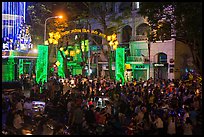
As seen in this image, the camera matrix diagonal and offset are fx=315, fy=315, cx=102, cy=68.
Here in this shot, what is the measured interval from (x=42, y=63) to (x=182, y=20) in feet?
43.0

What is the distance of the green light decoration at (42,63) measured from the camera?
84.0ft

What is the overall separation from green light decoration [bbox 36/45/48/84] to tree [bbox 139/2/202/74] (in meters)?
9.85

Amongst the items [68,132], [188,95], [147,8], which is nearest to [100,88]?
[188,95]

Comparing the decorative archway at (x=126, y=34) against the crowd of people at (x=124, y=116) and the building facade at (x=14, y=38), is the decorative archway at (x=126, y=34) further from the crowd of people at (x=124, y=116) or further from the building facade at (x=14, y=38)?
the crowd of people at (x=124, y=116)

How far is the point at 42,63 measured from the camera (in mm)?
25766

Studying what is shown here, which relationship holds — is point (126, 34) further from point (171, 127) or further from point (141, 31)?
point (171, 127)

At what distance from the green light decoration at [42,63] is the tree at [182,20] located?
32.3ft

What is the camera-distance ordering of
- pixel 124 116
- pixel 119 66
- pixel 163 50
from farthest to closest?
pixel 163 50
pixel 119 66
pixel 124 116

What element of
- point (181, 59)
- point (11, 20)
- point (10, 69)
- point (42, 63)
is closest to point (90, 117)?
point (42, 63)

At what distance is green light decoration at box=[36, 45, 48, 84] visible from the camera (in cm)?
2559

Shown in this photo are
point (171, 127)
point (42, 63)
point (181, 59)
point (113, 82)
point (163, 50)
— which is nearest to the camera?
point (171, 127)

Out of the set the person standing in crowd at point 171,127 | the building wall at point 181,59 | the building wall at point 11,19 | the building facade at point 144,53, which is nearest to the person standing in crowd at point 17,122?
the person standing in crowd at point 171,127

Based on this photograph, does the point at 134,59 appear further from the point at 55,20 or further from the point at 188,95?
the point at 188,95

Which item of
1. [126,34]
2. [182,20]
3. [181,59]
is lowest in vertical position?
[181,59]
